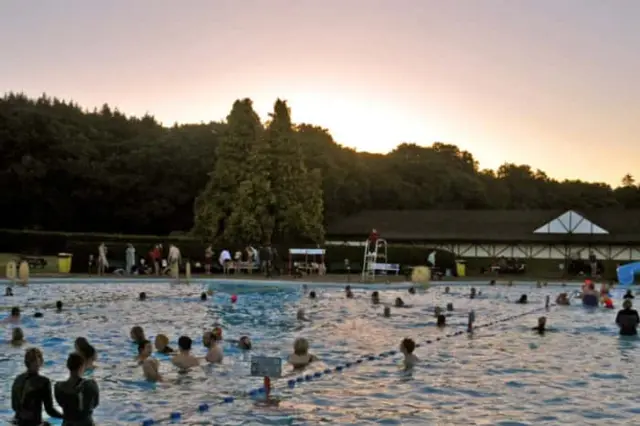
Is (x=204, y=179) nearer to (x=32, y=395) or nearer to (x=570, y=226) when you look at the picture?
(x=570, y=226)

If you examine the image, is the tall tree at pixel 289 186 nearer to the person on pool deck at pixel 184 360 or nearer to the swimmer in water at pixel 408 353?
the swimmer in water at pixel 408 353

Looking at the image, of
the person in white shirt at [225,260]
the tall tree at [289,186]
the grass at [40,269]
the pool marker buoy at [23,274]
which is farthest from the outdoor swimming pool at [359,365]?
the tall tree at [289,186]

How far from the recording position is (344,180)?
78375 millimetres

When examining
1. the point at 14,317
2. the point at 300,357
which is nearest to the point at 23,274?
the point at 14,317

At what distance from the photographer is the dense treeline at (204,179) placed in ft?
172

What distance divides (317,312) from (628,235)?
3853cm

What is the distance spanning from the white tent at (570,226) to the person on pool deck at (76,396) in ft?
180

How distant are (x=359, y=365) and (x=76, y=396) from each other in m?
8.35

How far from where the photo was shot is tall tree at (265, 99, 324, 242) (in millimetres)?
51438

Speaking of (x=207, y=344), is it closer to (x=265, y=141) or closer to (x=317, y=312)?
(x=317, y=312)

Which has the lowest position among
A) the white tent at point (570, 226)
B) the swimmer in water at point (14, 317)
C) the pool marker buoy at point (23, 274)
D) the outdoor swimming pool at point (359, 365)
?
the outdoor swimming pool at point (359, 365)

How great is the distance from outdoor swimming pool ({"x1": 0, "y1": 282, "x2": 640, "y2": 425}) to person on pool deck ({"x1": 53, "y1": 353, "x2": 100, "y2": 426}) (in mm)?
2483

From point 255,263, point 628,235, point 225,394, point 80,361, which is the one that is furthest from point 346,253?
point 80,361

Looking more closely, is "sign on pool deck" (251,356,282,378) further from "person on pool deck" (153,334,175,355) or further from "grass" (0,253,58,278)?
"grass" (0,253,58,278)
